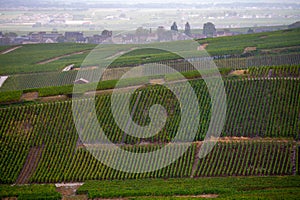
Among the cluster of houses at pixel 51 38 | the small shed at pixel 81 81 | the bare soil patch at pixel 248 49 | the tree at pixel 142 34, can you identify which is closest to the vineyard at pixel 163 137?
the small shed at pixel 81 81

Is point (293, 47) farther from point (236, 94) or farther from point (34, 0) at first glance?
point (34, 0)

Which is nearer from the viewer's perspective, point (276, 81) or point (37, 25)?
point (276, 81)

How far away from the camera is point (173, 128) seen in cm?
3288

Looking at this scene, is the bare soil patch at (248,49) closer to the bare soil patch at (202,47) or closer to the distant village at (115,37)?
the bare soil patch at (202,47)

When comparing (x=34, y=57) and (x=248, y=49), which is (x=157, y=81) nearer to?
(x=248, y=49)

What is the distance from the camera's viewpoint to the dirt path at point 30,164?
1150 inches

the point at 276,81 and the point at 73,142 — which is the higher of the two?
the point at 276,81

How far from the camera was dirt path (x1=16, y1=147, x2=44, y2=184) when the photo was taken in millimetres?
29212

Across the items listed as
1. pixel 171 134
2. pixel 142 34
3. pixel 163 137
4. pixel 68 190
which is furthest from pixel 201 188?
pixel 142 34

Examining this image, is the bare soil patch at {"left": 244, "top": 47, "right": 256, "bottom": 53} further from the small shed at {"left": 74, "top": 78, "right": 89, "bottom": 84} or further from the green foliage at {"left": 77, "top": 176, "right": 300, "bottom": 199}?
the green foliage at {"left": 77, "top": 176, "right": 300, "bottom": 199}

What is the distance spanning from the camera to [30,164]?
100 ft

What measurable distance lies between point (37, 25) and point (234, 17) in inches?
1963

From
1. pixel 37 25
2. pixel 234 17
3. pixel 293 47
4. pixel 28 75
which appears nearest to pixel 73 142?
pixel 28 75

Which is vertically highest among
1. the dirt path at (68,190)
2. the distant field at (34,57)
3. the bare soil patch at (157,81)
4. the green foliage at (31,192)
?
the bare soil patch at (157,81)
